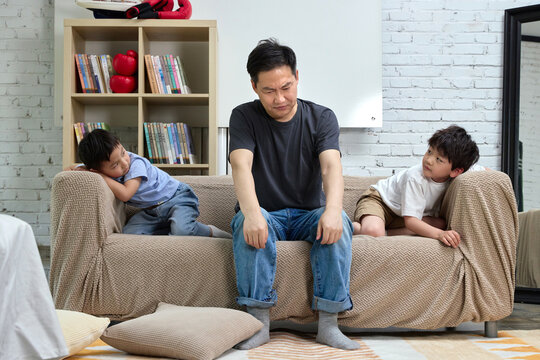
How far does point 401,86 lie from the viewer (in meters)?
3.63

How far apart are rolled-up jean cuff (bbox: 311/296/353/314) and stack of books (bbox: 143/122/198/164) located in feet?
5.76

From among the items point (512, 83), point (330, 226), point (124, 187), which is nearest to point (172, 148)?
point (124, 187)

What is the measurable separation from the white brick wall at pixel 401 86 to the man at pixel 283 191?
1.70 meters

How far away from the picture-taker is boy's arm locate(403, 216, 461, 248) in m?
1.93

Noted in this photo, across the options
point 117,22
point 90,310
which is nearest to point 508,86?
point 117,22

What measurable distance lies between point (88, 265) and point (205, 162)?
1698mm

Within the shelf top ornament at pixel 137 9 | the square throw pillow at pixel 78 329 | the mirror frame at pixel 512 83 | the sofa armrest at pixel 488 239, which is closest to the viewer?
the square throw pillow at pixel 78 329

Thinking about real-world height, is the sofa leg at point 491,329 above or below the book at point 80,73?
below

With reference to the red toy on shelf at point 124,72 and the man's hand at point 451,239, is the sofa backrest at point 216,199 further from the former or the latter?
the red toy on shelf at point 124,72

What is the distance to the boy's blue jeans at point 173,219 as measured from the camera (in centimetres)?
225

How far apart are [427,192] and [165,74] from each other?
5.83 feet

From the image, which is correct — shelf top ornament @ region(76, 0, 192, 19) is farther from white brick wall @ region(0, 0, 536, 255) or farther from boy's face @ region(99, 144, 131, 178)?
boy's face @ region(99, 144, 131, 178)

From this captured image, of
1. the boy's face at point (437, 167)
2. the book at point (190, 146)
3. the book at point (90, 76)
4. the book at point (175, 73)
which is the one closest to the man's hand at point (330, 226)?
the boy's face at point (437, 167)

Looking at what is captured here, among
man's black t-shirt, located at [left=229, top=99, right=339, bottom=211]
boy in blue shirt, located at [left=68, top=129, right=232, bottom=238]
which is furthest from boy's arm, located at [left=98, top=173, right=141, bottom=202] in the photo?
man's black t-shirt, located at [left=229, top=99, right=339, bottom=211]
